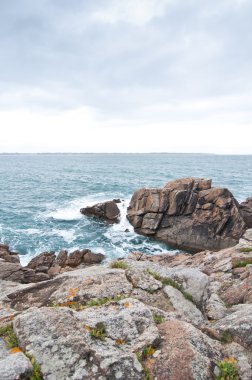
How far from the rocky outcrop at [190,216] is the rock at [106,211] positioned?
3.50 metres

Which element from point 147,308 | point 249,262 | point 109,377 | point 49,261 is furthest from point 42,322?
point 49,261

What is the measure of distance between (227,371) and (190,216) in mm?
35312

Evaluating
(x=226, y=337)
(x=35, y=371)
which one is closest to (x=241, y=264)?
(x=226, y=337)

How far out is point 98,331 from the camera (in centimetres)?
630

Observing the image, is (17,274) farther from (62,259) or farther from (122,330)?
(122,330)

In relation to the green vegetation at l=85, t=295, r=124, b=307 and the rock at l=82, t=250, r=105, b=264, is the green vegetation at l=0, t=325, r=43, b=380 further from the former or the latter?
the rock at l=82, t=250, r=105, b=264

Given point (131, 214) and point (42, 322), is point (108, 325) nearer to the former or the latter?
point (42, 322)

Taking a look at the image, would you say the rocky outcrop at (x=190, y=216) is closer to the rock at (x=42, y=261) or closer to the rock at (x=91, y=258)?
the rock at (x=91, y=258)

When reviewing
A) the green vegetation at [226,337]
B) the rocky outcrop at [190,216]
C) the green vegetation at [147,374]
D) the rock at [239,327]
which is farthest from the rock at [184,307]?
the rocky outcrop at [190,216]

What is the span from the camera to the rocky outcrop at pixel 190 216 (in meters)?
37.5

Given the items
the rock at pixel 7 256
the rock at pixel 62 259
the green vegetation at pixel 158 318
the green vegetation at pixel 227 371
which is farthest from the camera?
the rock at pixel 62 259

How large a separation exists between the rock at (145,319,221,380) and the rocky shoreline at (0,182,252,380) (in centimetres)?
2

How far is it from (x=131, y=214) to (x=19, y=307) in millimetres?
35975

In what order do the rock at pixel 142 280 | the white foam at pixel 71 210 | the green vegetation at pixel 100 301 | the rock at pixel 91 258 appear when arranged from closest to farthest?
the green vegetation at pixel 100 301, the rock at pixel 142 280, the rock at pixel 91 258, the white foam at pixel 71 210
